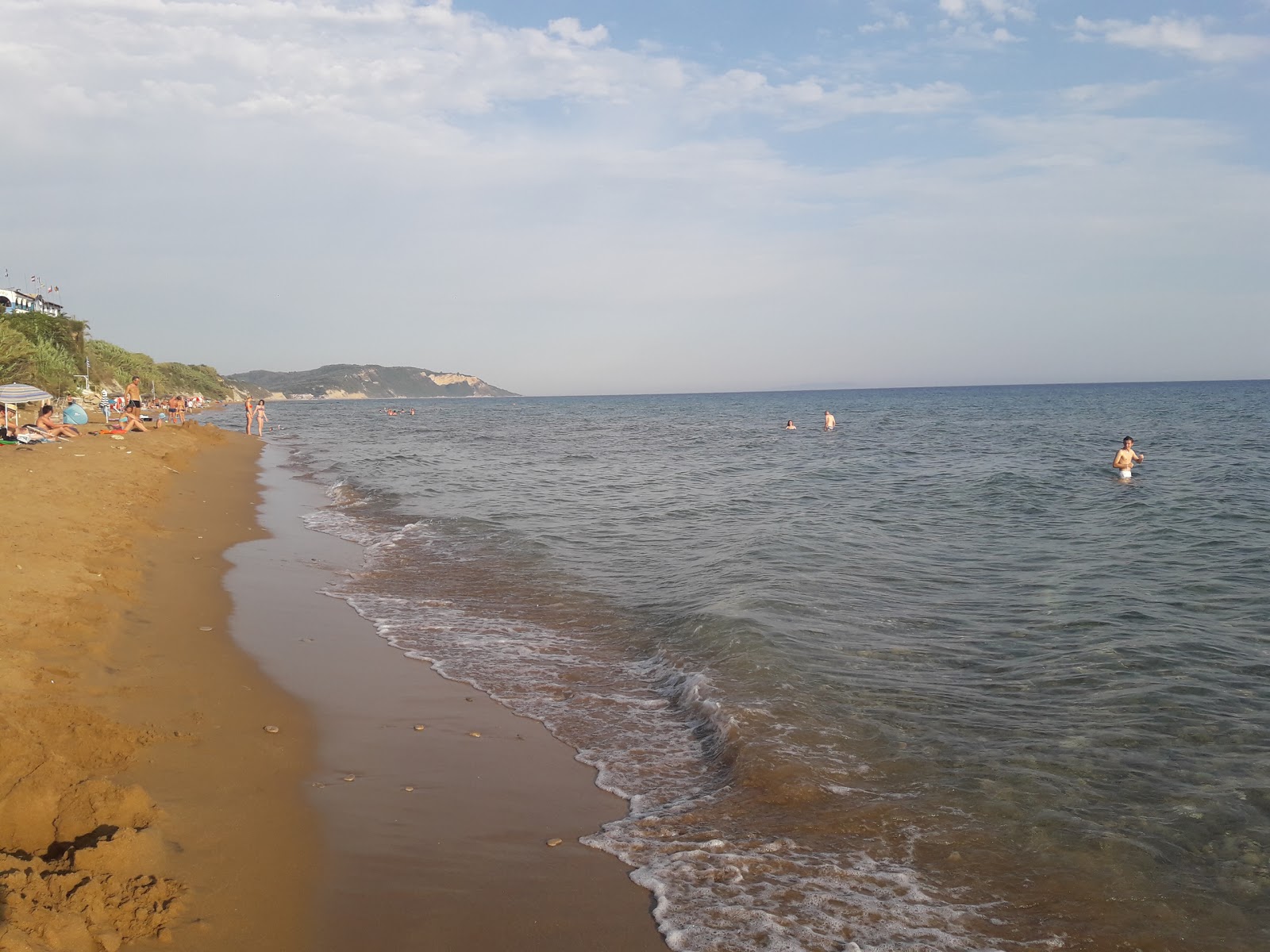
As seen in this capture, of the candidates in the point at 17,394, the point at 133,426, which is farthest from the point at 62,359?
the point at 17,394

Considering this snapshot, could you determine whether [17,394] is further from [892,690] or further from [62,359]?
[892,690]

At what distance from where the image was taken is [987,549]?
572 inches

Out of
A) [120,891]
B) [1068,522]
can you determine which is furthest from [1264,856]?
[1068,522]

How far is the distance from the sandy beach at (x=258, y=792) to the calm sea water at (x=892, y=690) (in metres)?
0.54

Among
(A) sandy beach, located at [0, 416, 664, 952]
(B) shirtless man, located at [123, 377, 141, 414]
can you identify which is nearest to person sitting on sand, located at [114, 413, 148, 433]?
(B) shirtless man, located at [123, 377, 141, 414]

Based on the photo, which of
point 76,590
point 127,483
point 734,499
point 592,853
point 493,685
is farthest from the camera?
point 734,499

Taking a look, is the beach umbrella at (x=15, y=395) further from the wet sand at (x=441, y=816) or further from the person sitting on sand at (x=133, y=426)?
the wet sand at (x=441, y=816)

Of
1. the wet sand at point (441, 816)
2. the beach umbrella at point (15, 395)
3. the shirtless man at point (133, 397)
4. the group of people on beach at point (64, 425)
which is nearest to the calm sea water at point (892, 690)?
the wet sand at point (441, 816)

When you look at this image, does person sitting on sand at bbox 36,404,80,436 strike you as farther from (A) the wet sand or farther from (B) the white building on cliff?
(B) the white building on cliff

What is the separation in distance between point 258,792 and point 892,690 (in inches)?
216

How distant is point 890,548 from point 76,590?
1216 centimetres

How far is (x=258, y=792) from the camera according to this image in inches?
208

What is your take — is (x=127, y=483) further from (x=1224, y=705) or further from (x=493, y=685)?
(x=1224, y=705)

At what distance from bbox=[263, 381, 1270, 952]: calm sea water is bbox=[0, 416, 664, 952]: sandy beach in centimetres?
54
